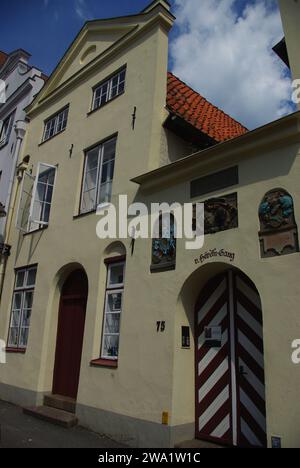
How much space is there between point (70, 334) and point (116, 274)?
6.64 ft

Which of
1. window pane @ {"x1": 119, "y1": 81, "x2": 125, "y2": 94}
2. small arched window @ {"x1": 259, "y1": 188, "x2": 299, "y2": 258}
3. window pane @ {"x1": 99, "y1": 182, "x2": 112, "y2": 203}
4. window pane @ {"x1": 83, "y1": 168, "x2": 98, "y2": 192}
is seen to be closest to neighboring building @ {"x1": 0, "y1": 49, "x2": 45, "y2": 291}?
window pane @ {"x1": 83, "y1": 168, "x2": 98, "y2": 192}

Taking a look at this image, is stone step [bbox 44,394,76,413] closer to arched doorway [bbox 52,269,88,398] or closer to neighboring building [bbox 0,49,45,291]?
arched doorway [bbox 52,269,88,398]

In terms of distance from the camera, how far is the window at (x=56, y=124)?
37.6 ft

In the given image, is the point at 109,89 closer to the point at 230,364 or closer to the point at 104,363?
the point at 104,363

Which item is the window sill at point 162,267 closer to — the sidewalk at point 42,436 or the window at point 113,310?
the window at point 113,310

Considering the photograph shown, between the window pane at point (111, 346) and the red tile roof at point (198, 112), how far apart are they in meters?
4.71

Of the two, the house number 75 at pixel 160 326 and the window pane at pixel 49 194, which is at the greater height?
the window pane at pixel 49 194

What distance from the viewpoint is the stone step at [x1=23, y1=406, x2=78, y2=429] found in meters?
Answer: 7.31

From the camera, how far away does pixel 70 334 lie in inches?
348

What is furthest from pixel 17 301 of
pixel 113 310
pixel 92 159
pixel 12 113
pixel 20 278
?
pixel 12 113

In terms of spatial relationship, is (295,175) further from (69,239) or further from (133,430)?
(69,239)

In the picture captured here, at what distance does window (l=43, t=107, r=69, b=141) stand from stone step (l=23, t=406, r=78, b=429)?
24.1ft

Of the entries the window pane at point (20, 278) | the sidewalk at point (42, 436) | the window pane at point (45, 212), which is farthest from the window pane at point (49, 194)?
the sidewalk at point (42, 436)
